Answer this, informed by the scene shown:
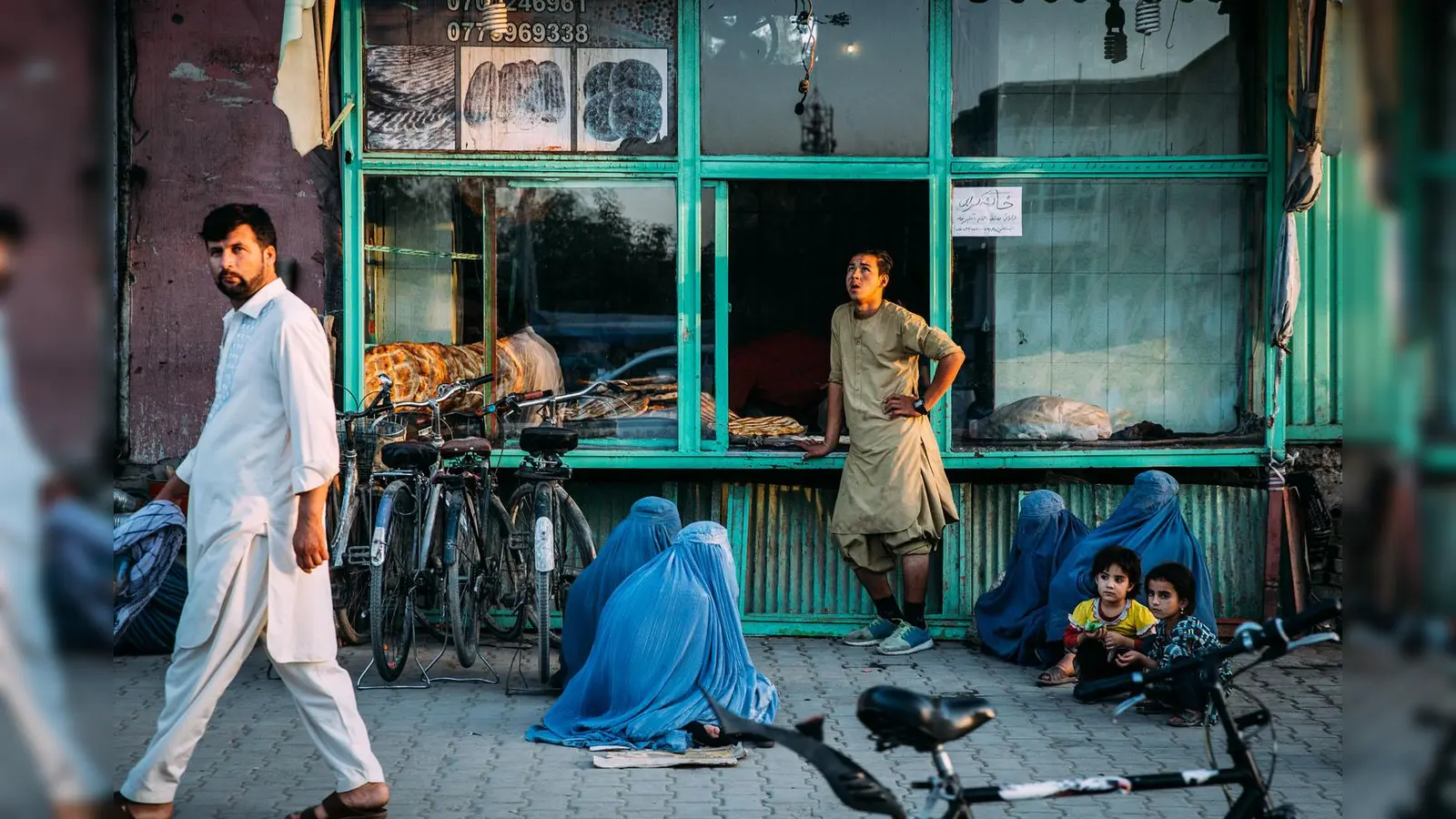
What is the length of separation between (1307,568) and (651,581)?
4.39 m

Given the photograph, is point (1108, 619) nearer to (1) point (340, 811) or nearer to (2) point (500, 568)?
(2) point (500, 568)

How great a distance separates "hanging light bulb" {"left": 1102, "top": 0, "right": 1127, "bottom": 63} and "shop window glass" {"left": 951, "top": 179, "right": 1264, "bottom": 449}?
741 millimetres

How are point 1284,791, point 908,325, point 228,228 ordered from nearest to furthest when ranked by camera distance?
1. point 228,228
2. point 1284,791
3. point 908,325

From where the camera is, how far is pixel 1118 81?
330 inches

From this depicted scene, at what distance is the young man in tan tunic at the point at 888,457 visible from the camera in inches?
305

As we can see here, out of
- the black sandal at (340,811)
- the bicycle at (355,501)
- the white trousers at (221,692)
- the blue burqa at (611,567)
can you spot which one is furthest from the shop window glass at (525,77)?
the black sandal at (340,811)

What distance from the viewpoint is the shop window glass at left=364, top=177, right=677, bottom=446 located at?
26.8 ft

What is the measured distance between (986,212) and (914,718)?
5.70 metres

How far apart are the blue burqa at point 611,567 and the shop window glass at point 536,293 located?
189 cm

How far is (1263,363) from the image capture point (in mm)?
8297
